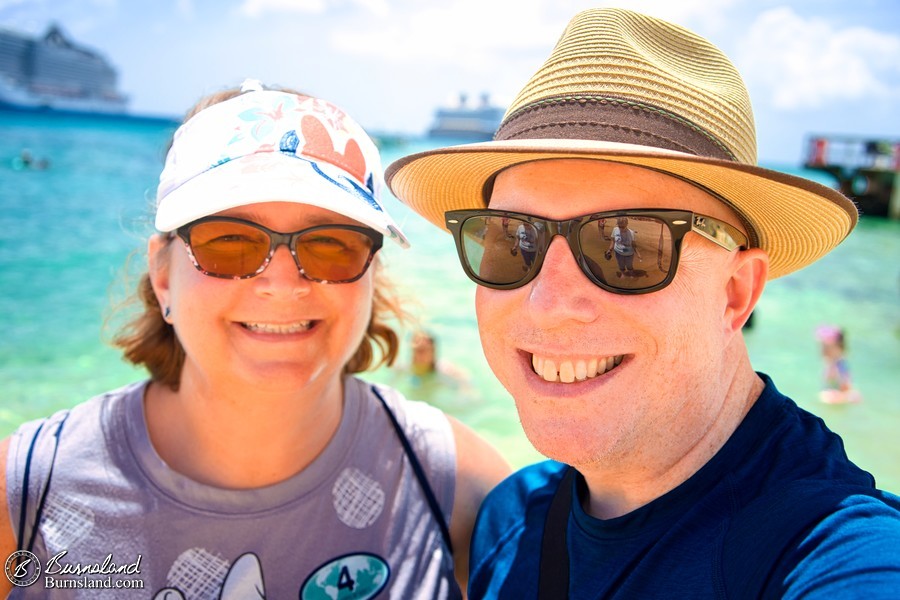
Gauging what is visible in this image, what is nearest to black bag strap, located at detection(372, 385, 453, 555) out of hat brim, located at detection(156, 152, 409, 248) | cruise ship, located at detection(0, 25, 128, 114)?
hat brim, located at detection(156, 152, 409, 248)

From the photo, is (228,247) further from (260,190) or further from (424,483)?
(424,483)

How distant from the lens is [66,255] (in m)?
14.1

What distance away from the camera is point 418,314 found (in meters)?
3.18

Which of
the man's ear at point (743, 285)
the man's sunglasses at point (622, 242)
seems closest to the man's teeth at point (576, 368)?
the man's sunglasses at point (622, 242)

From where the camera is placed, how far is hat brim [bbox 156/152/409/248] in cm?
182

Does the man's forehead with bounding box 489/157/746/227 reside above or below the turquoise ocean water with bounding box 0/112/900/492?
above

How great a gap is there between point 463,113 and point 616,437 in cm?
11258

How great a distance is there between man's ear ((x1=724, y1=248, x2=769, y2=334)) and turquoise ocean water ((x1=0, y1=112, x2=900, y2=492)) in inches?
61.1

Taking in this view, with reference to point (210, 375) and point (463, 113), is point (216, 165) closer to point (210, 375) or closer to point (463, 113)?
point (210, 375)

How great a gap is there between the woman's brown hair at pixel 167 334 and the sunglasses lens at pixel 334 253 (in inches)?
7.9

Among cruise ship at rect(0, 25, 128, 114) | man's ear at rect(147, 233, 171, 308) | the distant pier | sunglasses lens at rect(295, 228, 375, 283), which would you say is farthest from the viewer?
cruise ship at rect(0, 25, 128, 114)

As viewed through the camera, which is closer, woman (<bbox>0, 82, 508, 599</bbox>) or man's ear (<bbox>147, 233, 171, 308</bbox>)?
woman (<bbox>0, 82, 508, 599</bbox>)

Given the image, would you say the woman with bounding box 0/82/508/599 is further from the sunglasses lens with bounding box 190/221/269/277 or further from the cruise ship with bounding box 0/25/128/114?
the cruise ship with bounding box 0/25/128/114

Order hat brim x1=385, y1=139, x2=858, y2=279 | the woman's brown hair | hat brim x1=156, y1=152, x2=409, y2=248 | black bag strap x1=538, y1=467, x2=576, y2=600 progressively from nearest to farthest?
hat brim x1=385, y1=139, x2=858, y2=279
black bag strap x1=538, y1=467, x2=576, y2=600
hat brim x1=156, y1=152, x2=409, y2=248
the woman's brown hair
